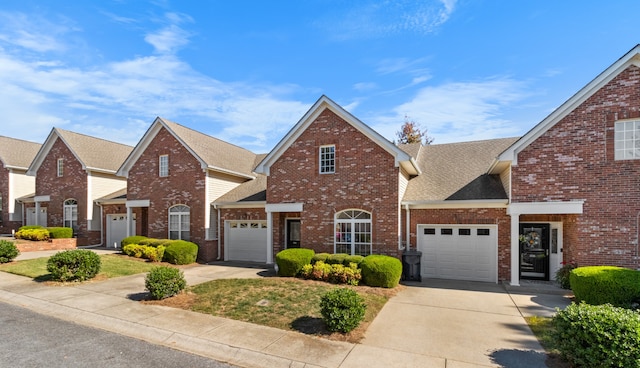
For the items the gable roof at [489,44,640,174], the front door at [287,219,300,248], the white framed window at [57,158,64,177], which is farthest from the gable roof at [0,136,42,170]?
the gable roof at [489,44,640,174]

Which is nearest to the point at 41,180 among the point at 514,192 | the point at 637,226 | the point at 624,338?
the point at 514,192

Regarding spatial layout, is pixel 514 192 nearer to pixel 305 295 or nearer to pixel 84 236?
pixel 305 295

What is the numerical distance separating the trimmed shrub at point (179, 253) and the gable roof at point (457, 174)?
36.4 ft

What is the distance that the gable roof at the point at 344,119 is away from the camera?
13.6 meters

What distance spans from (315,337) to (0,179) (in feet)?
115

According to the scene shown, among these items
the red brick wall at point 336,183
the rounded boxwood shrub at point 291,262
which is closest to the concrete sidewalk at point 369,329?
the red brick wall at point 336,183

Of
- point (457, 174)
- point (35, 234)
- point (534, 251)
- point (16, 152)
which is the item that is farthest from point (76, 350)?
point (16, 152)

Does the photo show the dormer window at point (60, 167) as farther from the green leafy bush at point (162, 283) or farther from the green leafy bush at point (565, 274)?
the green leafy bush at point (565, 274)

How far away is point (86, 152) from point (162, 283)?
19.8 metres

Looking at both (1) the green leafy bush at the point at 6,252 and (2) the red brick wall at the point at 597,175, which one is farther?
(1) the green leafy bush at the point at 6,252

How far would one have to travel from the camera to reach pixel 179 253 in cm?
1652

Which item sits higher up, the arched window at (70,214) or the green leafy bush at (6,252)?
the arched window at (70,214)

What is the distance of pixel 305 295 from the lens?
34.2 ft

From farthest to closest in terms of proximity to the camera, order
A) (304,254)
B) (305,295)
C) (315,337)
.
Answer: (304,254) < (305,295) < (315,337)
